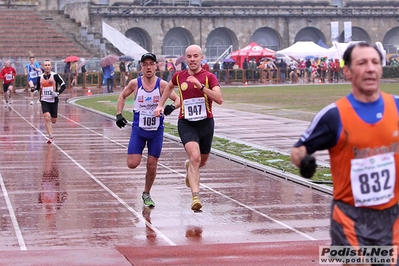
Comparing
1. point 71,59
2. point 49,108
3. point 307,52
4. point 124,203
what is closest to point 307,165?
point 124,203

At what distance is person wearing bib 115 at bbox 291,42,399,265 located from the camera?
548 centimetres

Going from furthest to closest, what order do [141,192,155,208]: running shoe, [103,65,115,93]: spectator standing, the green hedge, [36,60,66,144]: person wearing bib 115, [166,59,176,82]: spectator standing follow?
the green hedge, [166,59,176,82]: spectator standing, [103,65,115,93]: spectator standing, [36,60,66,144]: person wearing bib 115, [141,192,155,208]: running shoe

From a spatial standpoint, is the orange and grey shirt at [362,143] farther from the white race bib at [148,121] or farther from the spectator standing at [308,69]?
the spectator standing at [308,69]

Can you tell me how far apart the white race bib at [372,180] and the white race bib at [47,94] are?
15.1 metres

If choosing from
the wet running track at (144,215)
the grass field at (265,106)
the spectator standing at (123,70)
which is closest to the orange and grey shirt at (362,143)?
the wet running track at (144,215)

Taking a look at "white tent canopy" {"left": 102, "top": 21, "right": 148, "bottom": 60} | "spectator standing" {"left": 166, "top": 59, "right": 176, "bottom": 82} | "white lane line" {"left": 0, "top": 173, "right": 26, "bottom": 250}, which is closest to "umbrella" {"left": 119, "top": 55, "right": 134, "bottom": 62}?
"spectator standing" {"left": 166, "top": 59, "right": 176, "bottom": 82}

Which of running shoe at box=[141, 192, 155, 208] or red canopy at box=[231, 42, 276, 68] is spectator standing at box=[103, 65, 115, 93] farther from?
running shoe at box=[141, 192, 155, 208]

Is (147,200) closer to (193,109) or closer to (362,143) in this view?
(193,109)

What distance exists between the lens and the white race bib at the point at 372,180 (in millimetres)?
5484

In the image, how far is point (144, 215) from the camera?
10.9 metres

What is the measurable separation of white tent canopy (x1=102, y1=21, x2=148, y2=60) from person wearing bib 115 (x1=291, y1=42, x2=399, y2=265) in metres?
52.0

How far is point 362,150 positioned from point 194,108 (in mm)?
5421

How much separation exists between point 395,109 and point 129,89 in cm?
636

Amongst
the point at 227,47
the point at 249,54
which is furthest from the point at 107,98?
the point at 227,47
